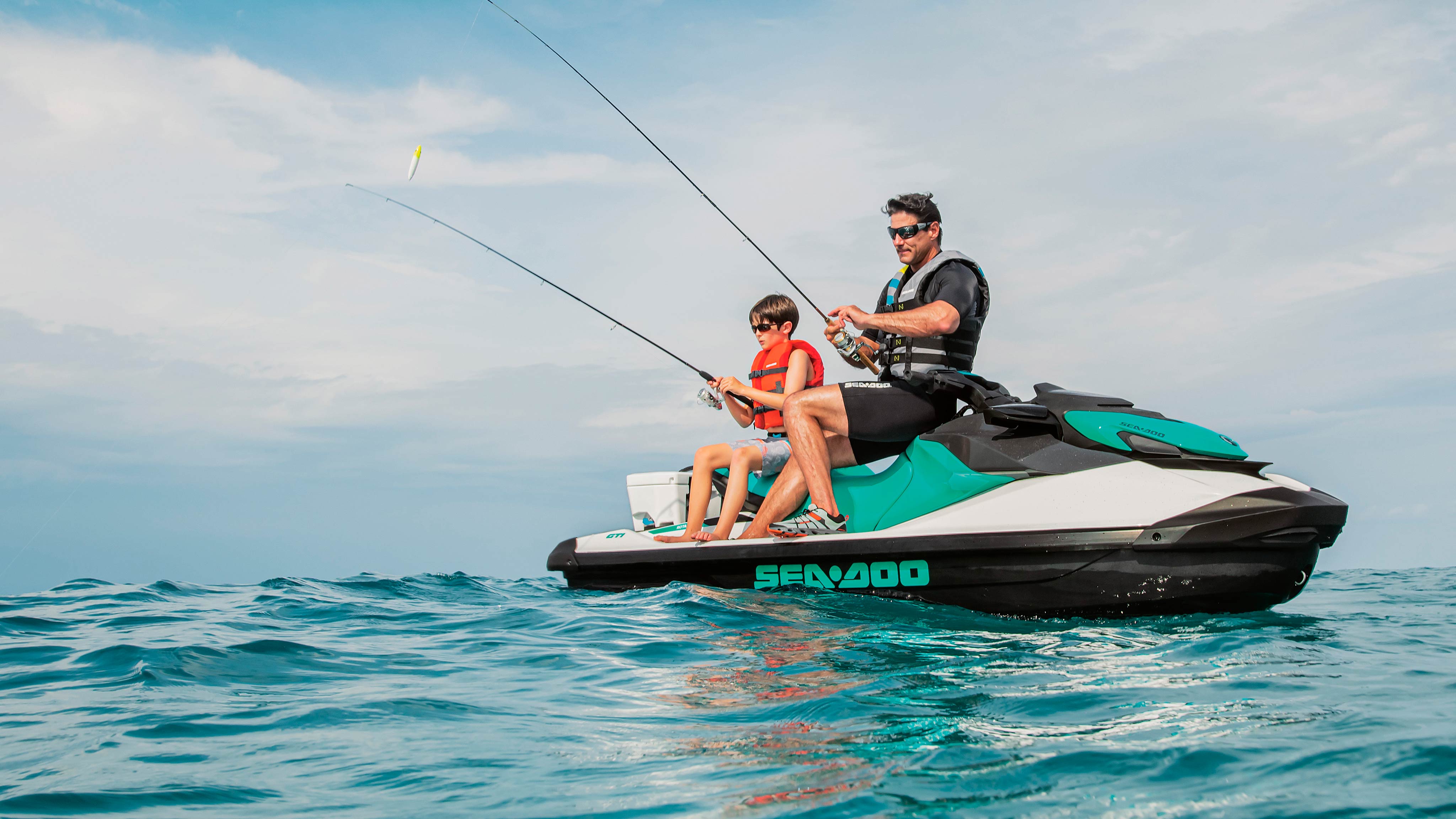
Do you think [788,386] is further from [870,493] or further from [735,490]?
[870,493]

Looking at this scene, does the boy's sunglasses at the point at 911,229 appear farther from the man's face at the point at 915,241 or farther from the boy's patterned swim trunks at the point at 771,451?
the boy's patterned swim trunks at the point at 771,451

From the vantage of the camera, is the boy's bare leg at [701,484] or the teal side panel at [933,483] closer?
the teal side panel at [933,483]

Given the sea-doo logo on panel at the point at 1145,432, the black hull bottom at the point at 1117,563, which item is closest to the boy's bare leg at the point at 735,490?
the black hull bottom at the point at 1117,563

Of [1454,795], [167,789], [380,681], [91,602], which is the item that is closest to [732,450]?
[380,681]

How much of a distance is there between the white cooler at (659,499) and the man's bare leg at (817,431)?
145cm

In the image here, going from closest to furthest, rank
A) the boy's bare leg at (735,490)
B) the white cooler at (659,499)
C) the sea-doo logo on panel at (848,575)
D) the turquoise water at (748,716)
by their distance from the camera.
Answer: the turquoise water at (748,716) < the sea-doo logo on panel at (848,575) < the boy's bare leg at (735,490) < the white cooler at (659,499)

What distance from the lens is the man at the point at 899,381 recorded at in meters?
4.53

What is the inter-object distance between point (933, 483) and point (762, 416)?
1.29 metres

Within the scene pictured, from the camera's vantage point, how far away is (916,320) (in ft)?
14.5

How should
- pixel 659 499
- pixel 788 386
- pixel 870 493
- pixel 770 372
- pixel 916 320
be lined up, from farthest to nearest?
pixel 659 499 → pixel 770 372 → pixel 788 386 → pixel 870 493 → pixel 916 320

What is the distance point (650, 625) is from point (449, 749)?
5.85 ft

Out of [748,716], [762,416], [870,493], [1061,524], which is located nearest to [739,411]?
[762,416]

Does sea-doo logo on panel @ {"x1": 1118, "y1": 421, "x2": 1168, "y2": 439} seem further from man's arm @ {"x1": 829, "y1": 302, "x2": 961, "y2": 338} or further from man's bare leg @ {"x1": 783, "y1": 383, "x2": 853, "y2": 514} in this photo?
man's bare leg @ {"x1": 783, "y1": 383, "x2": 853, "y2": 514}

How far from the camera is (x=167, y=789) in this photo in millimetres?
2100
